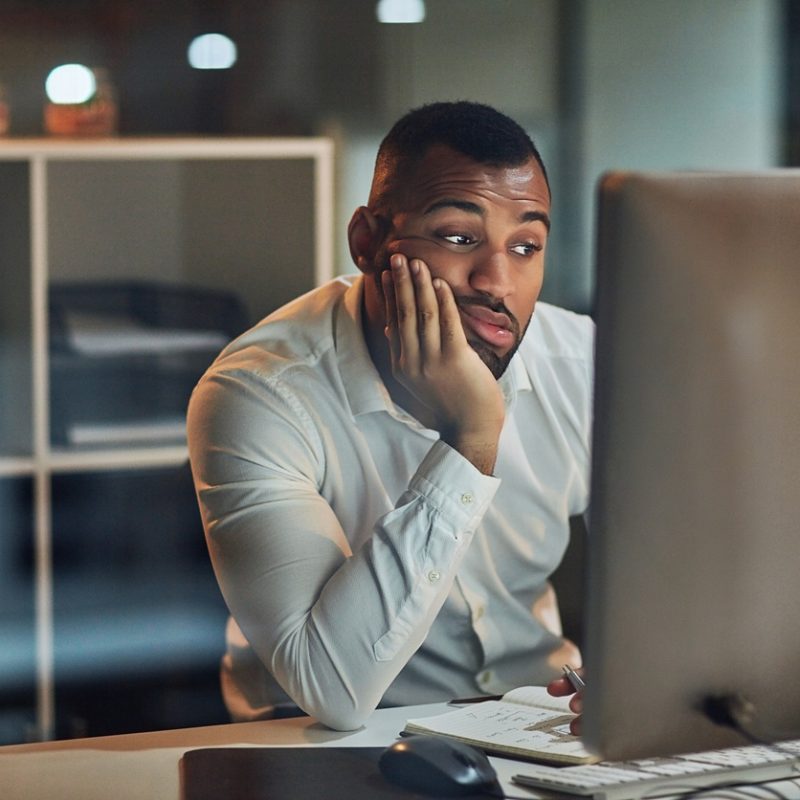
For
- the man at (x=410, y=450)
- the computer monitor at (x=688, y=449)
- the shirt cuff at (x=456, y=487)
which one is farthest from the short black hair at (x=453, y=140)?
the computer monitor at (x=688, y=449)

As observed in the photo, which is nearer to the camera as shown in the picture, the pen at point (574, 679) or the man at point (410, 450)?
the pen at point (574, 679)

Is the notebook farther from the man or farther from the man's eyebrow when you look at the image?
the man's eyebrow

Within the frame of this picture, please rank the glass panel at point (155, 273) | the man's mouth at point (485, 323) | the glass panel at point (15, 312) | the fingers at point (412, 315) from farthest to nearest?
the glass panel at point (155, 273) < the glass panel at point (15, 312) < the man's mouth at point (485, 323) < the fingers at point (412, 315)

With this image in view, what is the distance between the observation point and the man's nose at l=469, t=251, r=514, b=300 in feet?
5.11

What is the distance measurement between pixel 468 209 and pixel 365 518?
0.40 m

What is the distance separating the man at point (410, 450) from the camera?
1339 millimetres

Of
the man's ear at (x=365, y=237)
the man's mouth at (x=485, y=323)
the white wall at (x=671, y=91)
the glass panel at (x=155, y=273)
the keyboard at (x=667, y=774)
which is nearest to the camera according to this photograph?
the keyboard at (x=667, y=774)

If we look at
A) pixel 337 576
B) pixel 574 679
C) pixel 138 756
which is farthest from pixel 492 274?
pixel 138 756

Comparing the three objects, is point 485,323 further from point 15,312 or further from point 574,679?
point 15,312

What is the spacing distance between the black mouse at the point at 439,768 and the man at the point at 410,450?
22 cm

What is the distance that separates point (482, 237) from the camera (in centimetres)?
158

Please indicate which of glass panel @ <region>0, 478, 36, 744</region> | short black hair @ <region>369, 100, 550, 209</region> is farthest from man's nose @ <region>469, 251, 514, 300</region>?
glass panel @ <region>0, 478, 36, 744</region>

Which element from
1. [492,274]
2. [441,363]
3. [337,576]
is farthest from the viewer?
[492,274]

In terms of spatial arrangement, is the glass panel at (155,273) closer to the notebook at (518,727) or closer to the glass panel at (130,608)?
the glass panel at (130,608)
